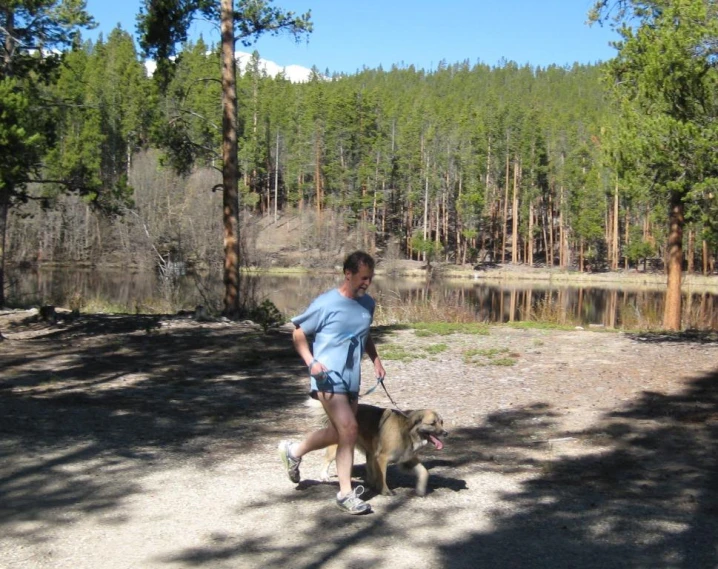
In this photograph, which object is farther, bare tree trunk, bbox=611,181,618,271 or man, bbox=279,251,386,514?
bare tree trunk, bbox=611,181,618,271

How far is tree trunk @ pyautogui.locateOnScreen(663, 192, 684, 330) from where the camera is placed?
16547mm

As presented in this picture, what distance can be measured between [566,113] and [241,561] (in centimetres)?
10265

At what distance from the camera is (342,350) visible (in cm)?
508

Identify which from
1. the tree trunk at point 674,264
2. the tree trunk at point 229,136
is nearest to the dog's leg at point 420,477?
the tree trunk at point 229,136

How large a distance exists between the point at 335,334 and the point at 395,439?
920 mm

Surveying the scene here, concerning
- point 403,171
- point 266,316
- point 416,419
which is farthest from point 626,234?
point 416,419

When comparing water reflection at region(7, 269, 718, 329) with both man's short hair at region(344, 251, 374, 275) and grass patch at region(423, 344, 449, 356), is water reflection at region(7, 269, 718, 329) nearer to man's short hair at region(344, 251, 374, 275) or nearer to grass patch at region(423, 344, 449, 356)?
grass patch at region(423, 344, 449, 356)

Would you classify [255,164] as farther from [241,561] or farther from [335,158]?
[241,561]

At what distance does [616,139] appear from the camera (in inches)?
541

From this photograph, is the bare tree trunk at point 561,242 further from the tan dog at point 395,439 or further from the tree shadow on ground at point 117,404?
the tan dog at point 395,439

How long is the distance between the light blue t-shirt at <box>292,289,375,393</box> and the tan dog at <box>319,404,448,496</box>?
0.50 m

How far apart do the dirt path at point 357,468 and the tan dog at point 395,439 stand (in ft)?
0.60

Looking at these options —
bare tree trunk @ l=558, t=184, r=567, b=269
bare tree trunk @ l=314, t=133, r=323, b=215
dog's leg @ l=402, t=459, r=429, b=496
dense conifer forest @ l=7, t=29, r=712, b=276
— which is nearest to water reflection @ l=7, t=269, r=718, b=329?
dog's leg @ l=402, t=459, r=429, b=496

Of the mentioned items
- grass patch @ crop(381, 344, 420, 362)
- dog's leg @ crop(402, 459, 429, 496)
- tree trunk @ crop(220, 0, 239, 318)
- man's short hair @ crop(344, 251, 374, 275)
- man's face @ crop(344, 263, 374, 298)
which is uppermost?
tree trunk @ crop(220, 0, 239, 318)
